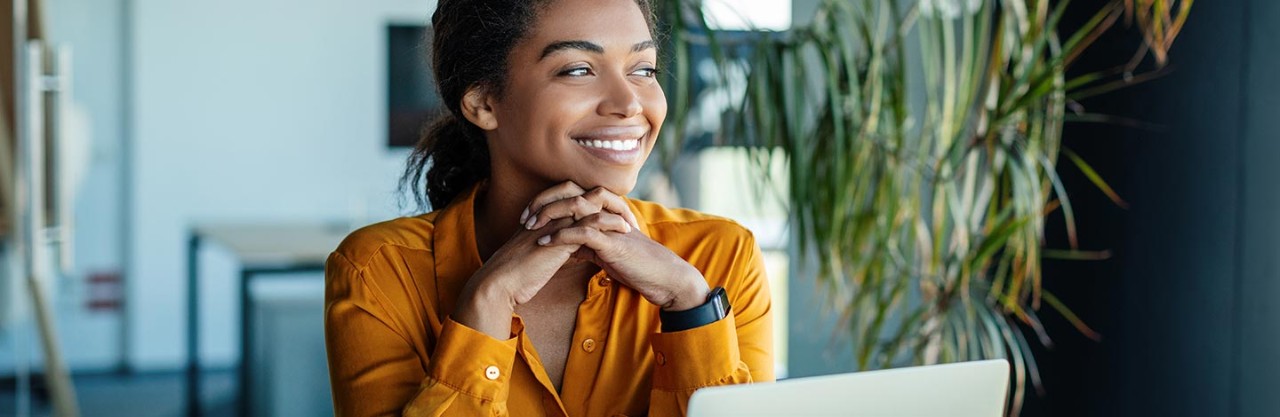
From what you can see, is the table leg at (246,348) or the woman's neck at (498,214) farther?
the table leg at (246,348)

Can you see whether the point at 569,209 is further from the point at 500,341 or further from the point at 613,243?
the point at 500,341

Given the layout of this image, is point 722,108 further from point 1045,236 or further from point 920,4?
point 1045,236

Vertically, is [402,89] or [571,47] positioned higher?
[402,89]

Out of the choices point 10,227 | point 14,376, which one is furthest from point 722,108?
point 14,376

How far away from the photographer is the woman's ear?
1.57m

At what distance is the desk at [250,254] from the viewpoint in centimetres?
407

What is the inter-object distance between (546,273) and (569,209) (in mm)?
80

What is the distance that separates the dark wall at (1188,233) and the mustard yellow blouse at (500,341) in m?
1.65

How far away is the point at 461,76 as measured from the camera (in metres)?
1.59

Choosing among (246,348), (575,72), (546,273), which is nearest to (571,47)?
(575,72)

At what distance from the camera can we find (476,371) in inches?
55.9

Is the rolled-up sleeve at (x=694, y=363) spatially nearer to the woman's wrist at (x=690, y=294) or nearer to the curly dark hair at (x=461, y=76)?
the woman's wrist at (x=690, y=294)

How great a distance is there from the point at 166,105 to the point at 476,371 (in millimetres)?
5173

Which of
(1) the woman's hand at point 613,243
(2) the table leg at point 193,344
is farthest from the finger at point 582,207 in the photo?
(2) the table leg at point 193,344
